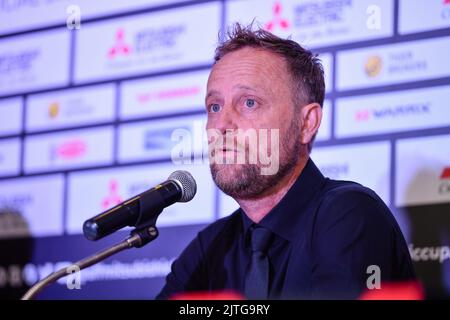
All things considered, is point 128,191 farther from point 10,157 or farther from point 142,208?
point 142,208

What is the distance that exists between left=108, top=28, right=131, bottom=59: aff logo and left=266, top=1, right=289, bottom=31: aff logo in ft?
1.64

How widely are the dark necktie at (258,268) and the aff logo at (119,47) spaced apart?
2.87 feet

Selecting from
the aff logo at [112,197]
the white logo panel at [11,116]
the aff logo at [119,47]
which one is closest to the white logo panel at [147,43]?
the aff logo at [119,47]

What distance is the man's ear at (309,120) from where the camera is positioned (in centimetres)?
216

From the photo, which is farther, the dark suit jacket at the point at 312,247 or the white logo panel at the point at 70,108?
the white logo panel at the point at 70,108

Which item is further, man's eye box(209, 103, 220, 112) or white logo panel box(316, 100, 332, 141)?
white logo panel box(316, 100, 332, 141)

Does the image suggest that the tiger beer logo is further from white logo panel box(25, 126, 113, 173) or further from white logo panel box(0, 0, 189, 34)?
white logo panel box(25, 126, 113, 173)

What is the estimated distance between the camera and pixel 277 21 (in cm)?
240

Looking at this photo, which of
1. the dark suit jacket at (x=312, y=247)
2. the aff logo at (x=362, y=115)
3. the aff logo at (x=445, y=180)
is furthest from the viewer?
the aff logo at (x=362, y=115)

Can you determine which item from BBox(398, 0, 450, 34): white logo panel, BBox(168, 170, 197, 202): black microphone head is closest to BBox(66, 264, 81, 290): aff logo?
BBox(168, 170, 197, 202): black microphone head

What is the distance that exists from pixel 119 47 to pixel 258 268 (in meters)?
0.99

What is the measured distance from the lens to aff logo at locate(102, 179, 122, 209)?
8.39ft

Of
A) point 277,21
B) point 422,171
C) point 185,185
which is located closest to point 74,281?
point 185,185

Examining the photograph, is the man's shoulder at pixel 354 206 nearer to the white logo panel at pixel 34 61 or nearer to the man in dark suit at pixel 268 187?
the man in dark suit at pixel 268 187
